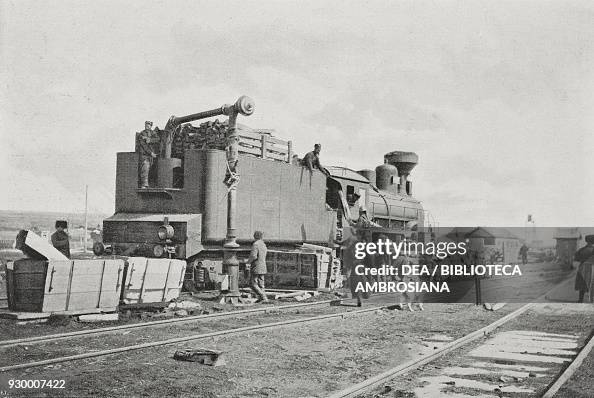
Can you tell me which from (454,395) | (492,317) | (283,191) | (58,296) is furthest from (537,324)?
(58,296)

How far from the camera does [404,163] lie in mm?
24234

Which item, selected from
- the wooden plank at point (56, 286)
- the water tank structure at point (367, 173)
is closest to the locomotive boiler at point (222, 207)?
the wooden plank at point (56, 286)

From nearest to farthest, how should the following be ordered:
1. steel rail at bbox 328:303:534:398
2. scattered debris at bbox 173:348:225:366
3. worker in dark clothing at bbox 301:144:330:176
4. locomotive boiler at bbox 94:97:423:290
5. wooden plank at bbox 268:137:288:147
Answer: steel rail at bbox 328:303:534:398, scattered debris at bbox 173:348:225:366, locomotive boiler at bbox 94:97:423:290, wooden plank at bbox 268:137:288:147, worker in dark clothing at bbox 301:144:330:176

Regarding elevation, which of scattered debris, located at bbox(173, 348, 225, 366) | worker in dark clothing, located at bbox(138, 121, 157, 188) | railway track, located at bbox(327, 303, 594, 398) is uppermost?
worker in dark clothing, located at bbox(138, 121, 157, 188)

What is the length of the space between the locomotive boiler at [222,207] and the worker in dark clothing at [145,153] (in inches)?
7.3

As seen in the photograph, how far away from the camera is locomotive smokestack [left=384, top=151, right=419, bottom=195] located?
24.2m

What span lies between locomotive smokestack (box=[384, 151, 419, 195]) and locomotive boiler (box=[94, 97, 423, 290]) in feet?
26.5

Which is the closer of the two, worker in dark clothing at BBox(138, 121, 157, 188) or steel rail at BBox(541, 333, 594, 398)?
steel rail at BBox(541, 333, 594, 398)

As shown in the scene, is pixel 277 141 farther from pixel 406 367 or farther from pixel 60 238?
pixel 406 367

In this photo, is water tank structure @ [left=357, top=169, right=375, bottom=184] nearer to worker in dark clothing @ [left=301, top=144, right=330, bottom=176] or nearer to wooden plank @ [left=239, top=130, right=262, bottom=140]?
Answer: worker in dark clothing @ [left=301, top=144, right=330, bottom=176]

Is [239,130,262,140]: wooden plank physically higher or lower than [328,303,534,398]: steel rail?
higher

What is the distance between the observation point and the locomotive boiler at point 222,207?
12680mm

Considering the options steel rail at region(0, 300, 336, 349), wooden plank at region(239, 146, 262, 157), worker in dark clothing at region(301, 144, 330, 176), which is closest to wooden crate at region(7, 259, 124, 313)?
steel rail at region(0, 300, 336, 349)

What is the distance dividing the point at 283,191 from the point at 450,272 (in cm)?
712
